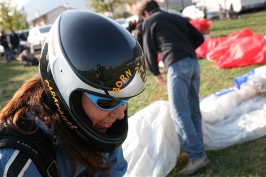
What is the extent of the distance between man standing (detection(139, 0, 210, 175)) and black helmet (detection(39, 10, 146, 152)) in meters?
1.99

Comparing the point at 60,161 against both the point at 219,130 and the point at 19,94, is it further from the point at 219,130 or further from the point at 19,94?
the point at 219,130

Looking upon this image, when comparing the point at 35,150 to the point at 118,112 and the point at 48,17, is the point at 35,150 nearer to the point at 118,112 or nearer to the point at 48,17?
the point at 118,112

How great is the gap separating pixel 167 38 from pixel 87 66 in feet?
7.23

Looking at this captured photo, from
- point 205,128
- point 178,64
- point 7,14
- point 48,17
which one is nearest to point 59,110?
point 178,64

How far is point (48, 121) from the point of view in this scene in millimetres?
1274

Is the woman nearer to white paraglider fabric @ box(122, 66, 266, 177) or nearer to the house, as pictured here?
white paraglider fabric @ box(122, 66, 266, 177)

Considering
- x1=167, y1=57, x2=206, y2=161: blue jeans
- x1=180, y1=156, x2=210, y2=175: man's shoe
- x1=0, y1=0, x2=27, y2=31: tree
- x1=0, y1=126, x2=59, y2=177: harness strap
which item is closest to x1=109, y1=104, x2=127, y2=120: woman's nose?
x1=0, y1=126, x2=59, y2=177: harness strap

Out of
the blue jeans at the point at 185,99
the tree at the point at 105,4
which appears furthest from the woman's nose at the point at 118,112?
the tree at the point at 105,4

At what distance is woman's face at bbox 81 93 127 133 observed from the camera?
133 centimetres

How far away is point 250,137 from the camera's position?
13.0 ft

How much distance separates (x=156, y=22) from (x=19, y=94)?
2259mm

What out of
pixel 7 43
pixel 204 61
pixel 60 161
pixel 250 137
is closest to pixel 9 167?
pixel 60 161

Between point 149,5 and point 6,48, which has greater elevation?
point 149,5

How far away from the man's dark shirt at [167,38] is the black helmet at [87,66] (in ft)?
6.61
